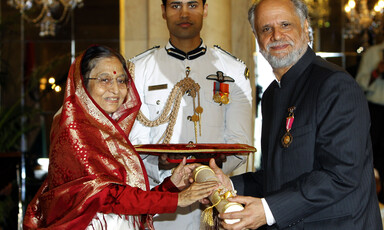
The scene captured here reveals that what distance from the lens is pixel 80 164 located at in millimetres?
2523

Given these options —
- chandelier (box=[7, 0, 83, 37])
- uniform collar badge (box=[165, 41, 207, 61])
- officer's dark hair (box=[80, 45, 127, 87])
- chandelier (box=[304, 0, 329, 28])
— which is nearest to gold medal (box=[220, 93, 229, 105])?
uniform collar badge (box=[165, 41, 207, 61])

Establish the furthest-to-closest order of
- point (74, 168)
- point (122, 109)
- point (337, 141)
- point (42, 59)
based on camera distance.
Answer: point (42, 59) < point (122, 109) < point (74, 168) < point (337, 141)

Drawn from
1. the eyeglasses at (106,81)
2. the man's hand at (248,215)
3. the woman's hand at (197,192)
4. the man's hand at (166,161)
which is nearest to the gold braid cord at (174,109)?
the man's hand at (166,161)

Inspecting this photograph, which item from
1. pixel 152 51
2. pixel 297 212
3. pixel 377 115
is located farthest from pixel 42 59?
pixel 297 212

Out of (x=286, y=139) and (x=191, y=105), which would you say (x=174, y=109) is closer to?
(x=191, y=105)

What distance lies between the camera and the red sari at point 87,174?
98.0 inches

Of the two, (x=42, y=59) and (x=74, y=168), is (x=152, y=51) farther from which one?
(x=42, y=59)

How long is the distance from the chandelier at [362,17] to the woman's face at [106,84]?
738 centimetres

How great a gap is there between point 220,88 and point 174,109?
0.30 m

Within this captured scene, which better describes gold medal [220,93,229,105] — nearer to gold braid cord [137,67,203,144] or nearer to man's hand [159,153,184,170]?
gold braid cord [137,67,203,144]

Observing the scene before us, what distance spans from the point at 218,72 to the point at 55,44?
6663 millimetres

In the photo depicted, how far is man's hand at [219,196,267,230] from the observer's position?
218 cm

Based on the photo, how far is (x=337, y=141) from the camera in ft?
7.16

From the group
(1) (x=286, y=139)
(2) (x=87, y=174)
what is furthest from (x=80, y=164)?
(1) (x=286, y=139)
